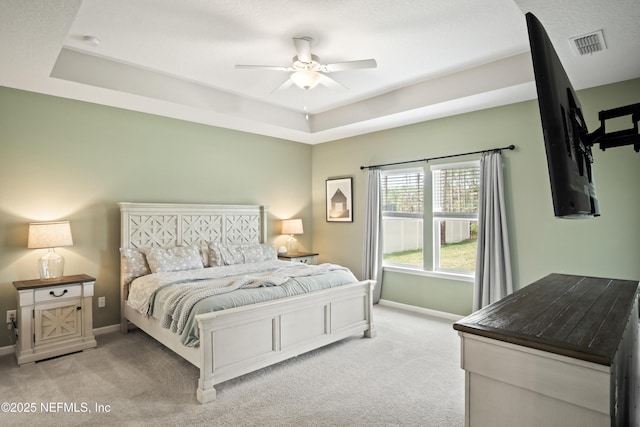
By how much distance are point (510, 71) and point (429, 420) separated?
3303 millimetres

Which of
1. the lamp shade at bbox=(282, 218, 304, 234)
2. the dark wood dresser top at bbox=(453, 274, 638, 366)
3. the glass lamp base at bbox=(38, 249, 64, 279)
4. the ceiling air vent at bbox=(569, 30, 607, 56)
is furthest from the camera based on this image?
the lamp shade at bbox=(282, 218, 304, 234)

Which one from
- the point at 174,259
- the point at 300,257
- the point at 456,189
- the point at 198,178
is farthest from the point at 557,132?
the point at 300,257

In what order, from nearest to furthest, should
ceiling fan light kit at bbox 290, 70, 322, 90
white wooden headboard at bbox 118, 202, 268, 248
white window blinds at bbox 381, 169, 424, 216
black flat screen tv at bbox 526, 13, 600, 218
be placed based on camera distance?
black flat screen tv at bbox 526, 13, 600, 218, ceiling fan light kit at bbox 290, 70, 322, 90, white wooden headboard at bbox 118, 202, 268, 248, white window blinds at bbox 381, 169, 424, 216

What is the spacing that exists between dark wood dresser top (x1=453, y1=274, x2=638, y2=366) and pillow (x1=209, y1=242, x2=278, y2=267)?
359 centimetres

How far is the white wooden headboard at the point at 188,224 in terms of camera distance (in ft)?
14.2

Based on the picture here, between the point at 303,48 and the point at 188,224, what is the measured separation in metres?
2.83

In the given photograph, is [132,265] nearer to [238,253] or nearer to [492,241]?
[238,253]

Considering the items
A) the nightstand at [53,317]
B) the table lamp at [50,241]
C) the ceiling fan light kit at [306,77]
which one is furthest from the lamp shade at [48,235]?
the ceiling fan light kit at [306,77]

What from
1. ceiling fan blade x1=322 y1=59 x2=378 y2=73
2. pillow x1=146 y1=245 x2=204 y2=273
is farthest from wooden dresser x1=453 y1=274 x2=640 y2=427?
pillow x1=146 y1=245 x2=204 y2=273

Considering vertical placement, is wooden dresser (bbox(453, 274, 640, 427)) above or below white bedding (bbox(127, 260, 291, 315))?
above

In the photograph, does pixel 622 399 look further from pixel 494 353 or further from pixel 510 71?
pixel 510 71

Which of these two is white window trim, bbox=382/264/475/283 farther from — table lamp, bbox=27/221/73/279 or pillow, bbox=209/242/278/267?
table lamp, bbox=27/221/73/279

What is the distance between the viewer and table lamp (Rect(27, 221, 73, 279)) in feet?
11.5

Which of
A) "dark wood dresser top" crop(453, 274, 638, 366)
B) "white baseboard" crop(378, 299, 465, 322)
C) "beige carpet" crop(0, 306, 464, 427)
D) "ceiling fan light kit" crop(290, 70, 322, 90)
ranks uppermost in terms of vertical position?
"ceiling fan light kit" crop(290, 70, 322, 90)
